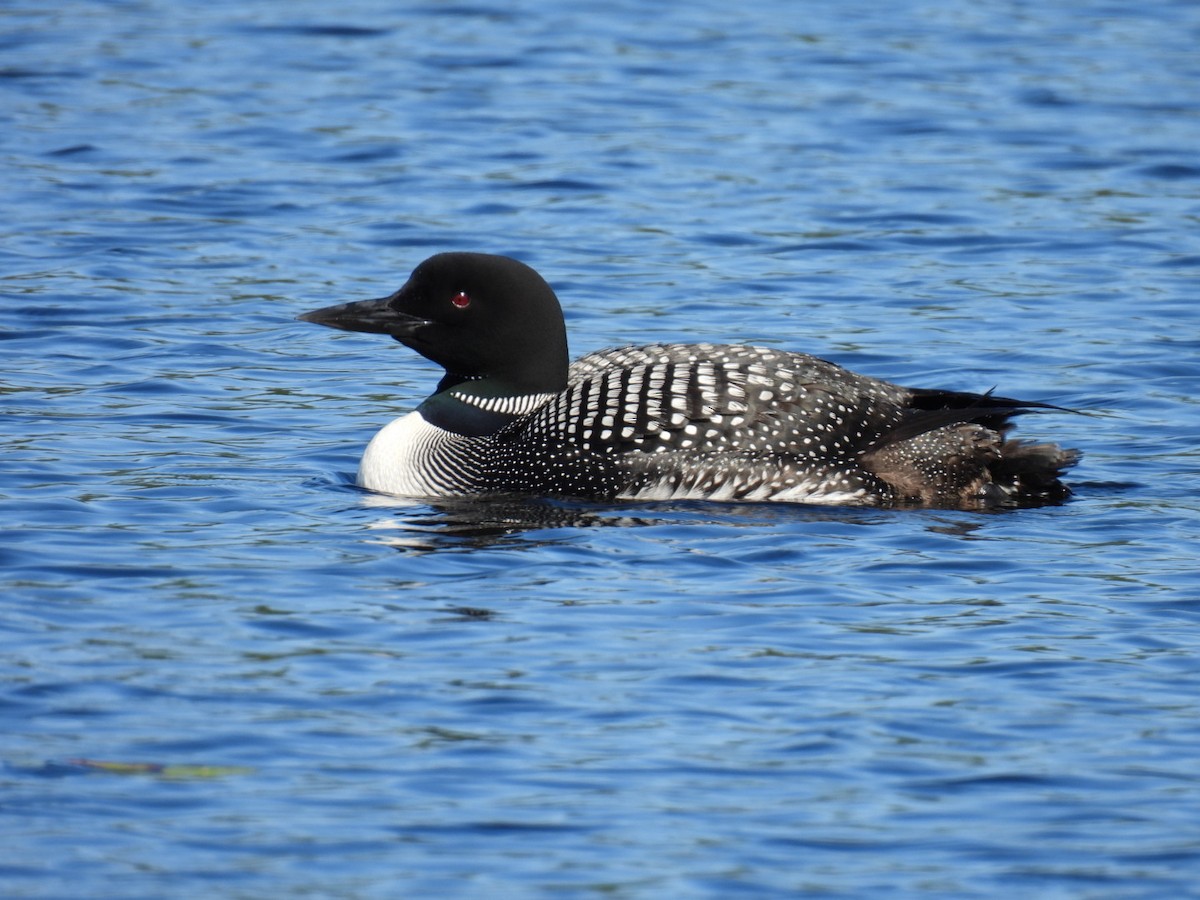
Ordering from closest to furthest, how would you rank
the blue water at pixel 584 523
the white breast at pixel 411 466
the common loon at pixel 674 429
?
1. the blue water at pixel 584 523
2. the common loon at pixel 674 429
3. the white breast at pixel 411 466

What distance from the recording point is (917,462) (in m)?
6.84

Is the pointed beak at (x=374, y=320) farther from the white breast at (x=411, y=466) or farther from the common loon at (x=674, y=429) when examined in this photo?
the white breast at (x=411, y=466)

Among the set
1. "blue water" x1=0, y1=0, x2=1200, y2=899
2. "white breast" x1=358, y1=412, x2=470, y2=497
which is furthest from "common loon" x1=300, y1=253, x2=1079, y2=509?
"blue water" x1=0, y1=0, x2=1200, y2=899

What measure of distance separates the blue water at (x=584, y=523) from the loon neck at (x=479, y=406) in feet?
1.27

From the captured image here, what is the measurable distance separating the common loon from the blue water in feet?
0.48

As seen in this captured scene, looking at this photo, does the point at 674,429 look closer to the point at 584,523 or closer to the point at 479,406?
the point at 584,523

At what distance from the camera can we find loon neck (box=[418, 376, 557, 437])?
23.6 ft

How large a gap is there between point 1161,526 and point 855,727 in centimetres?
211

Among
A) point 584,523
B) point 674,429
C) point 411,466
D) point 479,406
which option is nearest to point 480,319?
point 479,406

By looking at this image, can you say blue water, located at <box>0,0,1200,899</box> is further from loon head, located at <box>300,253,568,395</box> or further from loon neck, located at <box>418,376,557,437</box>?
loon head, located at <box>300,253,568,395</box>

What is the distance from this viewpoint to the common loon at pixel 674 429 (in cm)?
683

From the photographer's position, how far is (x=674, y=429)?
6832 mm

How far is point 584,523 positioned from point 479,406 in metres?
0.80

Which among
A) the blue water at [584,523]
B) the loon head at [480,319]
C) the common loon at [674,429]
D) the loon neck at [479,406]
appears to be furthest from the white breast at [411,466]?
the loon head at [480,319]
